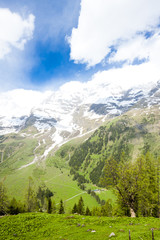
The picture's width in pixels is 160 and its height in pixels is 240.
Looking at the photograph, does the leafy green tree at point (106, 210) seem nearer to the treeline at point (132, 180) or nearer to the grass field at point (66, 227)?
the treeline at point (132, 180)

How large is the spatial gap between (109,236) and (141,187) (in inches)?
578

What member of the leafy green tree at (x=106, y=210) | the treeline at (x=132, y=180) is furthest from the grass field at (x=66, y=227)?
the leafy green tree at (x=106, y=210)

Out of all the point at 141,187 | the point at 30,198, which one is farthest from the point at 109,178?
the point at 30,198

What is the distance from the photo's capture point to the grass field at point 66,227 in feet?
64.9

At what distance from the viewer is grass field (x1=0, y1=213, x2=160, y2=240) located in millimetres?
19773

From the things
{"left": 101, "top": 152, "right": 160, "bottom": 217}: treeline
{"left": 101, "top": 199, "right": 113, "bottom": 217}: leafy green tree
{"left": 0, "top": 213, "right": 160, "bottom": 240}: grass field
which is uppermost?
{"left": 101, "top": 152, "right": 160, "bottom": 217}: treeline

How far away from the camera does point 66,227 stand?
2459 centimetres

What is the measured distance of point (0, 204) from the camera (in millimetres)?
50094

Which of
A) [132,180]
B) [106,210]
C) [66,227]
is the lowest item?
[106,210]

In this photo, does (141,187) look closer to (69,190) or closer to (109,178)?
(109,178)

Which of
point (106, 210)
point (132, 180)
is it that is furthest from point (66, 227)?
point (106, 210)

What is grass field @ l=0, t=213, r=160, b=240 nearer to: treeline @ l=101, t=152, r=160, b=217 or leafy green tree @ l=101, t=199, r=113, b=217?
treeline @ l=101, t=152, r=160, b=217

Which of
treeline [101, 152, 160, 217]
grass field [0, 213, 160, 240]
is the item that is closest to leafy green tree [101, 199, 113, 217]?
treeline [101, 152, 160, 217]

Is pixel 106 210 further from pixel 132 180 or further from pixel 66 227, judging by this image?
pixel 66 227
